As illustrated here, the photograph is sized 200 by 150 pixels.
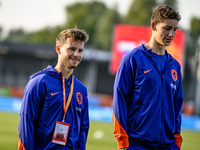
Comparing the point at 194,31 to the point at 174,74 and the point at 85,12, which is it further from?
the point at 174,74

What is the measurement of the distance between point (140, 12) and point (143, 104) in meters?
51.8

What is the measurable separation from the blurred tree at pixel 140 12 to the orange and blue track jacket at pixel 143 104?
166 ft

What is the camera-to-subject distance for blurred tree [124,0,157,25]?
53.1 metres

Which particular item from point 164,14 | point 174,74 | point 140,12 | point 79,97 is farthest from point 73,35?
point 140,12

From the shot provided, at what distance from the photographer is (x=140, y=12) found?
54000 mm

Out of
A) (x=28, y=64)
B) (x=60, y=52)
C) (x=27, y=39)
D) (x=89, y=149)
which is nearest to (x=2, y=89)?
(x=28, y=64)

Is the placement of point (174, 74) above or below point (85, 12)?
below

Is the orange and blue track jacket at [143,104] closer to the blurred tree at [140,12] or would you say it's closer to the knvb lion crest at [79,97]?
the knvb lion crest at [79,97]

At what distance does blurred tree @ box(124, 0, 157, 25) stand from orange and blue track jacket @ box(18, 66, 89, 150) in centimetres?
5065

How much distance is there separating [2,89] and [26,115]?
2827cm

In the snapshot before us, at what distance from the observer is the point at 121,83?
11.2 feet

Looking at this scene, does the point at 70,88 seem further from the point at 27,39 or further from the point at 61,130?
the point at 27,39

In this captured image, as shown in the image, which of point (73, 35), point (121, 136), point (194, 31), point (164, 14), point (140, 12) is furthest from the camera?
point (194, 31)

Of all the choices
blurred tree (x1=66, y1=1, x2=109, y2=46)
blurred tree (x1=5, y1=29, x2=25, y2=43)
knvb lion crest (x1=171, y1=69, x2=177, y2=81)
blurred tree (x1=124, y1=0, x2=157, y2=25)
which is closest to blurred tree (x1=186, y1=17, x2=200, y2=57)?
blurred tree (x1=124, y1=0, x2=157, y2=25)
